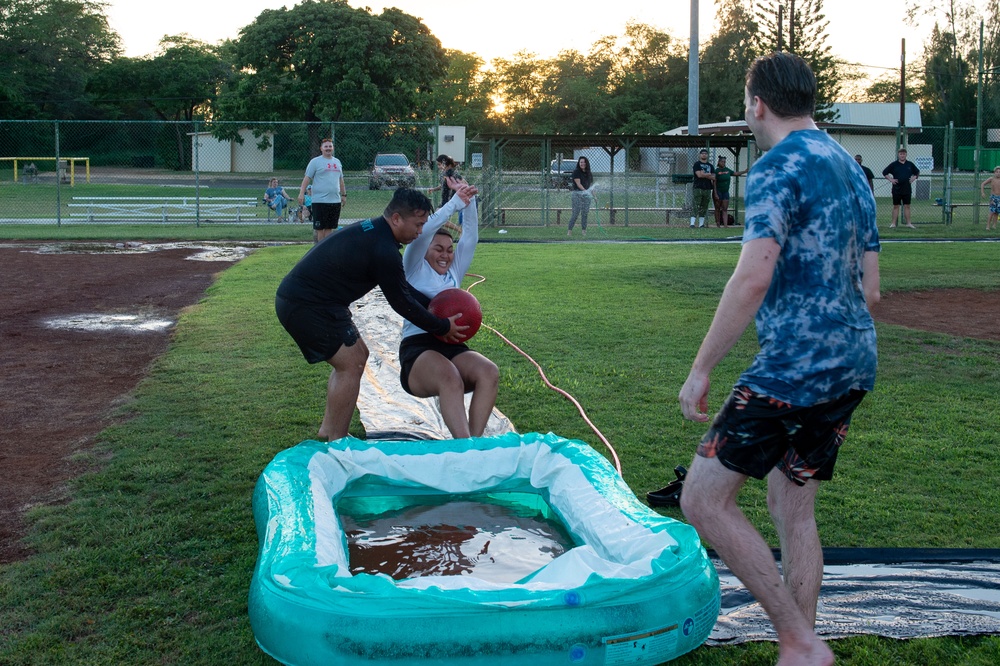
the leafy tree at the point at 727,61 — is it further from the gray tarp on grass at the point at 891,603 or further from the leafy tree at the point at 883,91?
the gray tarp on grass at the point at 891,603

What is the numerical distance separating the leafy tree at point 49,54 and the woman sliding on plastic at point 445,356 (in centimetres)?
4620

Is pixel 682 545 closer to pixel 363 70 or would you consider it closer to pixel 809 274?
pixel 809 274

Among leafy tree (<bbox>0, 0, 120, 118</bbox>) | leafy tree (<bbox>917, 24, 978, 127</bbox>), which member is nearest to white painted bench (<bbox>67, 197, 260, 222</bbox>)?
leafy tree (<bbox>0, 0, 120, 118</bbox>)

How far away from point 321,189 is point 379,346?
595cm

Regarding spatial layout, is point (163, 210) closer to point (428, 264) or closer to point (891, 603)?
point (428, 264)

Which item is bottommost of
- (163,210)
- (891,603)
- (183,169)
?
(891,603)

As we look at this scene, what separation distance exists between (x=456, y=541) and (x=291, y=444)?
167cm

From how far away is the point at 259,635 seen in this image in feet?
10.4

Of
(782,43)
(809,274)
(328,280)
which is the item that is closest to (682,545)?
(809,274)

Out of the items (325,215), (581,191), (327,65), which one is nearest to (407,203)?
(325,215)

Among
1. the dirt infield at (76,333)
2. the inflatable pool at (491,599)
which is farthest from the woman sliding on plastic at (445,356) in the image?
the dirt infield at (76,333)

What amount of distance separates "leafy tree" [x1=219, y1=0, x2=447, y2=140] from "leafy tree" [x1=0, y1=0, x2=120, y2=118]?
12.2m

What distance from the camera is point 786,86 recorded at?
9.35 ft

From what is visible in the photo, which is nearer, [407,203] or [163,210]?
[407,203]
